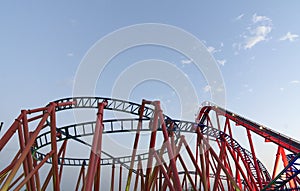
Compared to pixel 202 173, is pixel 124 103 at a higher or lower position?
higher

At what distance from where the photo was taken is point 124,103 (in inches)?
699

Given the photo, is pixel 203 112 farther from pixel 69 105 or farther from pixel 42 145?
pixel 42 145

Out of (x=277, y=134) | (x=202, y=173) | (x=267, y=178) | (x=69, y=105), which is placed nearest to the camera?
(x=202, y=173)

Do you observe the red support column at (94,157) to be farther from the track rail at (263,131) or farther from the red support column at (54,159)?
the track rail at (263,131)

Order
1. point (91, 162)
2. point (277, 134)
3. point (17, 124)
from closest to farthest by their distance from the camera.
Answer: point (91, 162) → point (17, 124) → point (277, 134)

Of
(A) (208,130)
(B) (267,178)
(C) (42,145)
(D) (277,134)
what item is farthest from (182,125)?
(B) (267,178)

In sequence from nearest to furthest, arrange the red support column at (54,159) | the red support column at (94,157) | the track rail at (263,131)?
the red support column at (94,157)
the red support column at (54,159)
the track rail at (263,131)

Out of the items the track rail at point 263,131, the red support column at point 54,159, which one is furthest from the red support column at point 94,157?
the track rail at point 263,131

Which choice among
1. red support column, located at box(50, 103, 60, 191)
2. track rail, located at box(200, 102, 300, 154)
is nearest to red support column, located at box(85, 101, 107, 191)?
red support column, located at box(50, 103, 60, 191)

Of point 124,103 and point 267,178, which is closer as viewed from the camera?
point 124,103

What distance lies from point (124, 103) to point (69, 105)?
12.0 ft

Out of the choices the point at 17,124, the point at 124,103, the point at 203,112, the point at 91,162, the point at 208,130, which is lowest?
the point at 91,162

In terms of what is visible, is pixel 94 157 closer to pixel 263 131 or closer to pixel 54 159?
pixel 54 159

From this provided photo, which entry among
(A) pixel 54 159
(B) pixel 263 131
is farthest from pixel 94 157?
(B) pixel 263 131
